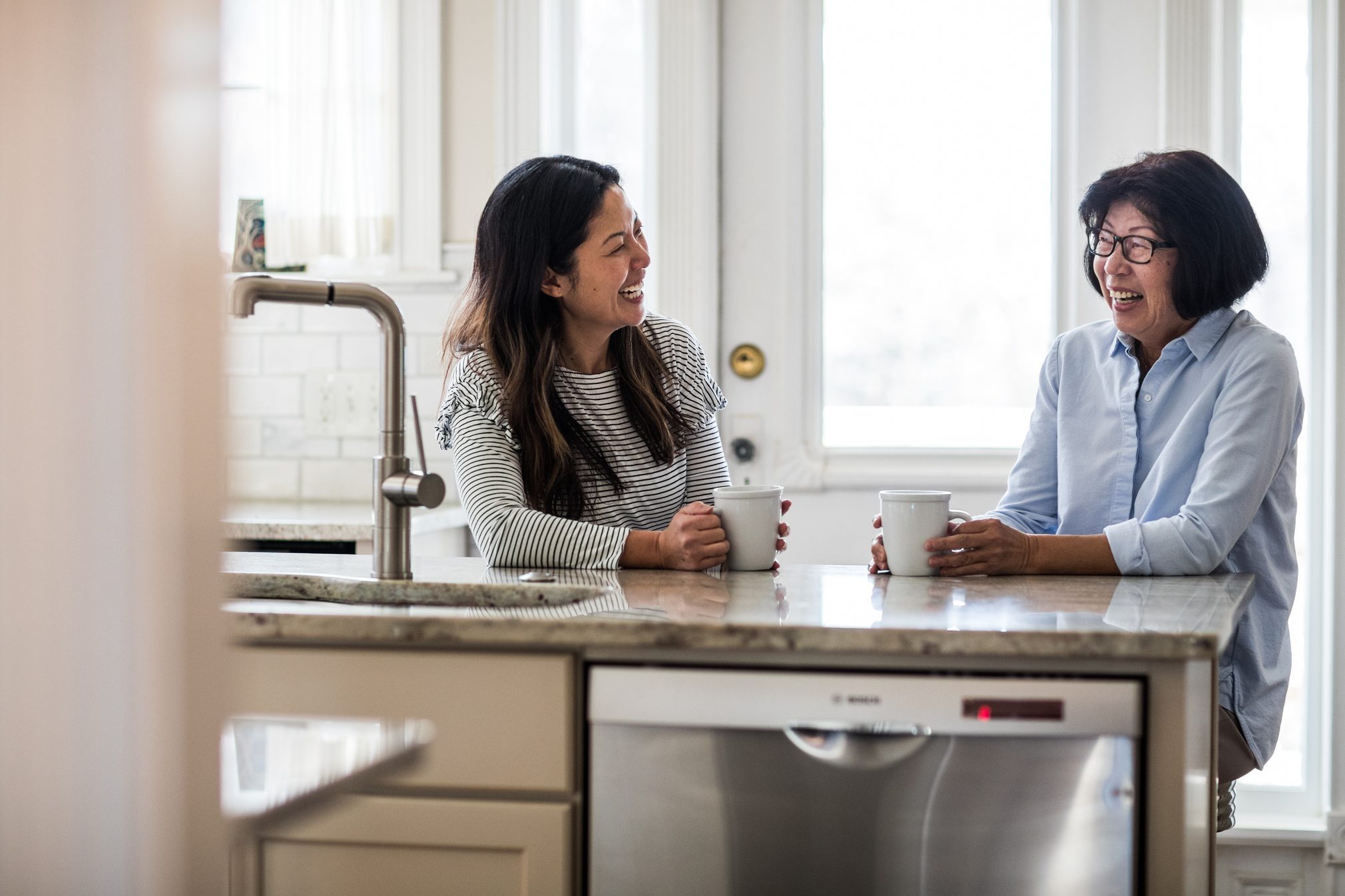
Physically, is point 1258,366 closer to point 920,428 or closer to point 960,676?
point 960,676

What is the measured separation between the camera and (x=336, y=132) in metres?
3.28

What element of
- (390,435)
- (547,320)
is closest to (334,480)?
(547,320)

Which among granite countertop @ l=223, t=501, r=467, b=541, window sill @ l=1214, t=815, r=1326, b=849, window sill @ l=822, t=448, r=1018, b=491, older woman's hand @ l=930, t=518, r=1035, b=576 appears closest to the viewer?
older woman's hand @ l=930, t=518, r=1035, b=576

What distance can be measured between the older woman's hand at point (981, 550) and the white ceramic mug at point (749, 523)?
21 cm

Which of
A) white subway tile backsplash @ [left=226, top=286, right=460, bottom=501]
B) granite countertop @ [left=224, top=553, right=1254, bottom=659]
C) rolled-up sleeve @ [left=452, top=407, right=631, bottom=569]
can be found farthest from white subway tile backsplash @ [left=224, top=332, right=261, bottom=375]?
granite countertop @ [left=224, top=553, right=1254, bottom=659]

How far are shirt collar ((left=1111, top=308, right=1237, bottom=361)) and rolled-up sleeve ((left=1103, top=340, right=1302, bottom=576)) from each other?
0.09 m

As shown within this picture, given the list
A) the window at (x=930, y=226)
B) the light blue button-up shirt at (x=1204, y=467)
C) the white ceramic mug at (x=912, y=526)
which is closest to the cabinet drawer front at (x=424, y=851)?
the white ceramic mug at (x=912, y=526)

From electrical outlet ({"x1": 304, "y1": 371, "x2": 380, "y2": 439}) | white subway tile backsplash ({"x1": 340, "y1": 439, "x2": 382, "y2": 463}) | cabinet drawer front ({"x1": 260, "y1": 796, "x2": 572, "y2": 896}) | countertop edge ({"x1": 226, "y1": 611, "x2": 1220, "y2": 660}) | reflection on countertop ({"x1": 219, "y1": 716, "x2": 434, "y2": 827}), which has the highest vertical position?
electrical outlet ({"x1": 304, "y1": 371, "x2": 380, "y2": 439})

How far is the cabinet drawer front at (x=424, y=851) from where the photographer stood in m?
1.30

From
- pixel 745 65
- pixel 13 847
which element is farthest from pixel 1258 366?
pixel 745 65

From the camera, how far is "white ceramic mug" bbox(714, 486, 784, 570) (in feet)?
5.47

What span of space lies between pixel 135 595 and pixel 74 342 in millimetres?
89

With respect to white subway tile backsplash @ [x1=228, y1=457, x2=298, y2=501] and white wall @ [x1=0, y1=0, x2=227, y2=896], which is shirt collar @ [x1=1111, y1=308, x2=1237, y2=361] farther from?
white subway tile backsplash @ [x1=228, y1=457, x2=298, y2=501]

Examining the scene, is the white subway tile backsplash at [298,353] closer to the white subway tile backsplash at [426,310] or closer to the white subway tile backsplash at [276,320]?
the white subway tile backsplash at [276,320]
